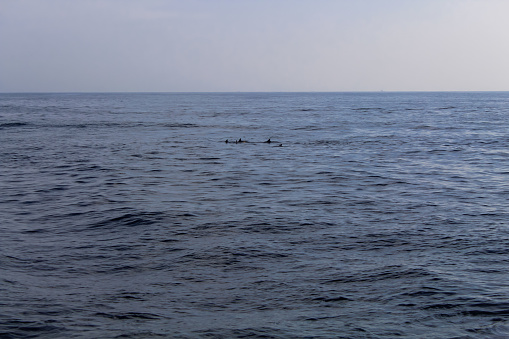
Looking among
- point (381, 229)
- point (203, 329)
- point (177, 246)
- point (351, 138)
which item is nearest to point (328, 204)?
point (381, 229)

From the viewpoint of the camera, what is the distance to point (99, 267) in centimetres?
1142

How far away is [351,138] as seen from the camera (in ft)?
136

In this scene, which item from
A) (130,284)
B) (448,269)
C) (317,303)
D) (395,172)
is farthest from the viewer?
(395,172)

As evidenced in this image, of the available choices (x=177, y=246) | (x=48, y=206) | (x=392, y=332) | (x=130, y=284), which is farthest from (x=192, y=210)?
(x=392, y=332)

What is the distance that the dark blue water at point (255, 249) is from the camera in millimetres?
8750

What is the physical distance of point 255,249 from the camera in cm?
1260

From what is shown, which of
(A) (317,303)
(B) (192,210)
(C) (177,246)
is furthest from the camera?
(B) (192,210)

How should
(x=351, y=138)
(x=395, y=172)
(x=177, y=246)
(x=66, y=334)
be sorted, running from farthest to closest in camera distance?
(x=351, y=138)
(x=395, y=172)
(x=177, y=246)
(x=66, y=334)

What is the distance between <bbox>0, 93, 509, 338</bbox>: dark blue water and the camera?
875cm

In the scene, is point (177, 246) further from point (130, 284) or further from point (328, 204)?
point (328, 204)

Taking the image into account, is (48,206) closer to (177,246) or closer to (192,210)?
(192,210)

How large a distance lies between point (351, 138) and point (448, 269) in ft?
101

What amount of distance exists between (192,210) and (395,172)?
1186 cm

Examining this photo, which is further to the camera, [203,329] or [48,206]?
[48,206]
